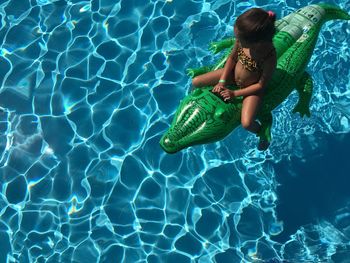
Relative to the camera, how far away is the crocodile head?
4316mm

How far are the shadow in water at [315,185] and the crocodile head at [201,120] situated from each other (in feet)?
4.21

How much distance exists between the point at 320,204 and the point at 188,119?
1.84 m

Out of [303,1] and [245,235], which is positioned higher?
[303,1]

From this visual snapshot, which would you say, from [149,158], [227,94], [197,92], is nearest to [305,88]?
[227,94]

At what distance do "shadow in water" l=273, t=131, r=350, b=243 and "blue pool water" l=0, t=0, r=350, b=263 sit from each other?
0.01m

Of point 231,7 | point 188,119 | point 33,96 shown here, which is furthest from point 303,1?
point 33,96

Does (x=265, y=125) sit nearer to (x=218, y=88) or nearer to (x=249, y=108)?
(x=249, y=108)

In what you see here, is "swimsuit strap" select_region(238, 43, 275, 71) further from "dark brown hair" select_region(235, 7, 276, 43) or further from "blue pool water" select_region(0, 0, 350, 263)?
"blue pool water" select_region(0, 0, 350, 263)

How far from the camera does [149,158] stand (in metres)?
5.43

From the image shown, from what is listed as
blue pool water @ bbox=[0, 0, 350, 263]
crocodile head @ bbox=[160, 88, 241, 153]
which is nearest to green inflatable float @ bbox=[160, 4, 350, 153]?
crocodile head @ bbox=[160, 88, 241, 153]

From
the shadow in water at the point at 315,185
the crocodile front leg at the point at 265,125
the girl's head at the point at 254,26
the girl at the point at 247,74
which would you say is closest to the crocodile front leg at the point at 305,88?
the crocodile front leg at the point at 265,125

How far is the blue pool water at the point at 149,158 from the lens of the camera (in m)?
5.14

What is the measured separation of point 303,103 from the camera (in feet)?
16.3

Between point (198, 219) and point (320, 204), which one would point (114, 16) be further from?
point (320, 204)
